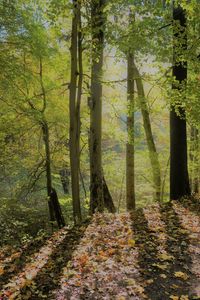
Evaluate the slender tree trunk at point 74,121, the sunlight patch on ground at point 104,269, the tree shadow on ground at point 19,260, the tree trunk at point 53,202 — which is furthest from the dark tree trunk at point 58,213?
the sunlight patch on ground at point 104,269

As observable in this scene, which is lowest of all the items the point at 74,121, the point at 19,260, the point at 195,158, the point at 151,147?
the point at 19,260

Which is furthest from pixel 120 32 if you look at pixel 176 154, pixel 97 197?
A: pixel 97 197

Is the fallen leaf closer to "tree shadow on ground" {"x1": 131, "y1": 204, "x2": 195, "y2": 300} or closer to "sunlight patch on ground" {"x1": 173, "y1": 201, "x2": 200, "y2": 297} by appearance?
"tree shadow on ground" {"x1": 131, "y1": 204, "x2": 195, "y2": 300}

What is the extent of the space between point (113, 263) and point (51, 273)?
896 mm

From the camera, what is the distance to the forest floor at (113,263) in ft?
14.7

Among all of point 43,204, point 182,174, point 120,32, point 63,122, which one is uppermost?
point 120,32

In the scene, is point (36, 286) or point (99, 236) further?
point (99, 236)

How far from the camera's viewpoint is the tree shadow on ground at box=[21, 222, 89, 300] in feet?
14.8

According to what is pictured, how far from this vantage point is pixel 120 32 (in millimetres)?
9859

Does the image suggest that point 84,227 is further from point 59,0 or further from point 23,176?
point 23,176

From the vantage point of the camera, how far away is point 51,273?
514 cm

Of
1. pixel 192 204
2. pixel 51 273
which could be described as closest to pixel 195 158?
pixel 192 204

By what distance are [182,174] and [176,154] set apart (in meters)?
0.60

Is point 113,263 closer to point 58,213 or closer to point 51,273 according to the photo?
point 51,273
